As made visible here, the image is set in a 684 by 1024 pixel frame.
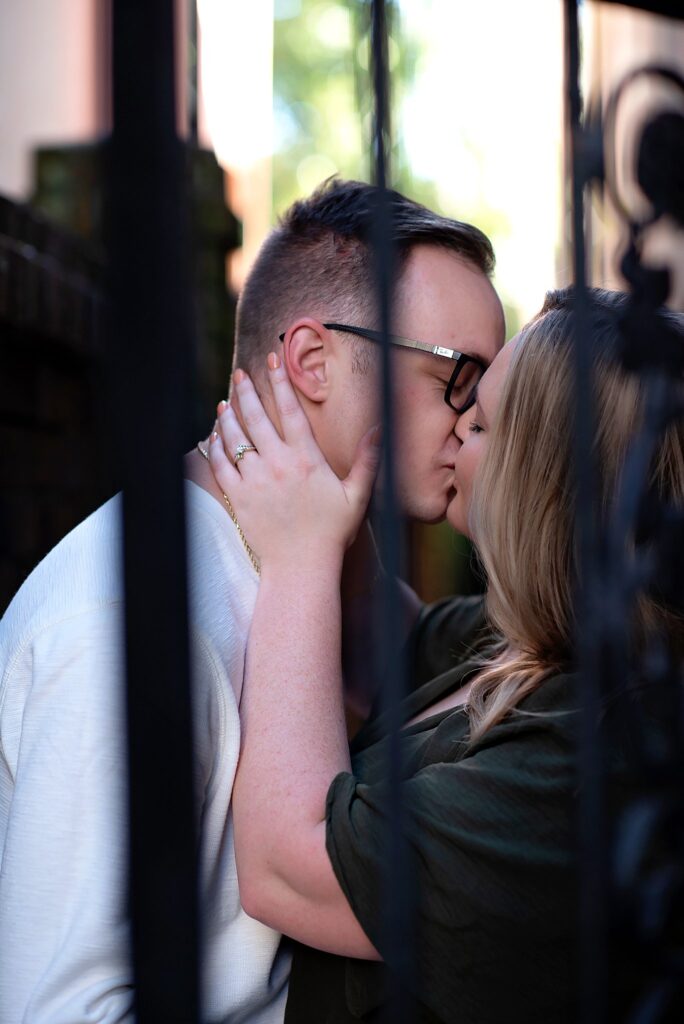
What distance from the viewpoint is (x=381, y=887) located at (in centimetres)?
139

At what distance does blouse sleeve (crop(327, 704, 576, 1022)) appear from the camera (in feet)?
4.50

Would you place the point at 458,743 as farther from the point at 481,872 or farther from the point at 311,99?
→ the point at 311,99

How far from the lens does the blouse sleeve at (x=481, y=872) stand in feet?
4.50

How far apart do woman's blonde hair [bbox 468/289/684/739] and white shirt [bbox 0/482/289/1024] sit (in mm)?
426

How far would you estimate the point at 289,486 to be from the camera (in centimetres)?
180

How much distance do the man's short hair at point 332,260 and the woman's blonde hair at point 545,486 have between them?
46 cm

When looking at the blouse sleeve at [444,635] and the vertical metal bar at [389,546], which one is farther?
the blouse sleeve at [444,635]

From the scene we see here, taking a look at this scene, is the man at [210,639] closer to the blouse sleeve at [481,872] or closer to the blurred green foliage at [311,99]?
the blouse sleeve at [481,872]

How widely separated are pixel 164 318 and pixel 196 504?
974 millimetres

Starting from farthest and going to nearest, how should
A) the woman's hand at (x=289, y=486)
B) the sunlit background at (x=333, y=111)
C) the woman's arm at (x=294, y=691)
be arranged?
the sunlit background at (x=333, y=111), the woman's hand at (x=289, y=486), the woman's arm at (x=294, y=691)

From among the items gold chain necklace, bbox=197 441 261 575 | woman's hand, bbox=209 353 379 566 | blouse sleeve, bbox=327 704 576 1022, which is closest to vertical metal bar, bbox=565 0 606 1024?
blouse sleeve, bbox=327 704 576 1022

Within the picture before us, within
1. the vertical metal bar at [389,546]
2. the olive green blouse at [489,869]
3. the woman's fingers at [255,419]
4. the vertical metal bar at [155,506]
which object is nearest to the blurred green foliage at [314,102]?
the woman's fingers at [255,419]

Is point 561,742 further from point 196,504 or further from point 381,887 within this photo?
point 196,504

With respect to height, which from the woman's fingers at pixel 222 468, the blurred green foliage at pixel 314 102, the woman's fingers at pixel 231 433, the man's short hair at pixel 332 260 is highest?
the blurred green foliage at pixel 314 102
